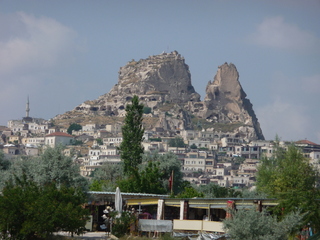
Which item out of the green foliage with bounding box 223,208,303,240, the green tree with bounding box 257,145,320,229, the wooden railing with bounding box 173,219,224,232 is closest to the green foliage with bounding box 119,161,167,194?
the green tree with bounding box 257,145,320,229

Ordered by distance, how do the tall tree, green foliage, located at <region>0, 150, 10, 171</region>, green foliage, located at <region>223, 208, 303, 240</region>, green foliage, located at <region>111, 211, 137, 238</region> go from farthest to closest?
1. the tall tree
2. green foliage, located at <region>0, 150, 10, 171</region>
3. green foliage, located at <region>111, 211, 137, 238</region>
4. green foliage, located at <region>223, 208, 303, 240</region>

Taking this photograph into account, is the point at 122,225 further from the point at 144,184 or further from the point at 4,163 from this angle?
the point at 4,163

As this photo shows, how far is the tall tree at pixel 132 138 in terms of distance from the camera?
60.2 meters

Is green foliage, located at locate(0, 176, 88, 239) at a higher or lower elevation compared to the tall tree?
lower

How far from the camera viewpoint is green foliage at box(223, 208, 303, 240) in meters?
26.9

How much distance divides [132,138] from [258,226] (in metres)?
34.7

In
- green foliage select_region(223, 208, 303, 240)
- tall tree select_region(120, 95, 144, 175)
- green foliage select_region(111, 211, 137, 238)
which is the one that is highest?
tall tree select_region(120, 95, 144, 175)

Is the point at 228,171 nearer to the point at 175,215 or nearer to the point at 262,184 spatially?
the point at 262,184

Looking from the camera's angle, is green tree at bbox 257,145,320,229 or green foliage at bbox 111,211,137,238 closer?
green tree at bbox 257,145,320,229

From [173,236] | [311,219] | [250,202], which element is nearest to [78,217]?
[173,236]

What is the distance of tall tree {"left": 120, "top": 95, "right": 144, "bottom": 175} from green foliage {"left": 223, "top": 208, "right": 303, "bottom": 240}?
3205cm

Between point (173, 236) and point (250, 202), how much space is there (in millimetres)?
3244

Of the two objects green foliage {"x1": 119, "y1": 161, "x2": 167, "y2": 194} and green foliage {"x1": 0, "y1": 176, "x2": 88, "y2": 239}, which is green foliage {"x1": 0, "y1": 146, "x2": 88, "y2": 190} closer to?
green foliage {"x1": 119, "y1": 161, "x2": 167, "y2": 194}

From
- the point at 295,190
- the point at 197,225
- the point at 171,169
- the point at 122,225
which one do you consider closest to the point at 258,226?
the point at 197,225
